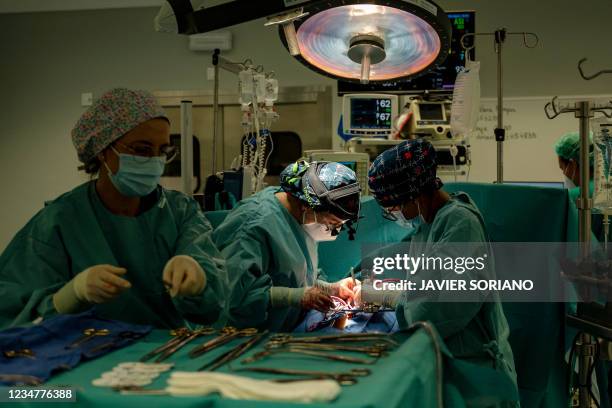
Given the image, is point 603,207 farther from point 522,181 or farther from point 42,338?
point 522,181

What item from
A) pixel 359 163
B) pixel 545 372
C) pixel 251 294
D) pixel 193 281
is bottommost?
pixel 545 372

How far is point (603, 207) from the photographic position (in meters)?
2.08

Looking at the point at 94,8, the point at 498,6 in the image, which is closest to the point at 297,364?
the point at 498,6

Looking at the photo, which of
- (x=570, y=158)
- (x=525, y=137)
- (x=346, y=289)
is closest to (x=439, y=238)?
(x=346, y=289)

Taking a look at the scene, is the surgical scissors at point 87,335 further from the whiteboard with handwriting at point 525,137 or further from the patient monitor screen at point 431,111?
the whiteboard with handwriting at point 525,137

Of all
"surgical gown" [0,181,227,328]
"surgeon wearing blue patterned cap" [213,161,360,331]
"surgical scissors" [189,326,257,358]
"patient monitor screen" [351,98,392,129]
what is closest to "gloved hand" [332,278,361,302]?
"surgeon wearing blue patterned cap" [213,161,360,331]

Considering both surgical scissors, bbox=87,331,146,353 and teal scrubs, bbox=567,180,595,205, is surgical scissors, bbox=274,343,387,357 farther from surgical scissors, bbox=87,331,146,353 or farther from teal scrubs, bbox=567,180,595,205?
teal scrubs, bbox=567,180,595,205

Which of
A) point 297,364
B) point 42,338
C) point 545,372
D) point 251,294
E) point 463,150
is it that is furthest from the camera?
point 463,150

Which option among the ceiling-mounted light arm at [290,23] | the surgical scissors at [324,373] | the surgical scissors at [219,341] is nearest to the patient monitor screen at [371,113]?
the ceiling-mounted light arm at [290,23]

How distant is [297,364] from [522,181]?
14.1 feet

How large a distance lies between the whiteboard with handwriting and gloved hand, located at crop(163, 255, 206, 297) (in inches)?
155

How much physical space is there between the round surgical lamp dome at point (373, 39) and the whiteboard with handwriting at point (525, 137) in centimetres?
337

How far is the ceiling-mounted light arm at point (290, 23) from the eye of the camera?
1.42 meters

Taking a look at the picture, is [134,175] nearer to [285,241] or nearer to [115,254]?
[115,254]
